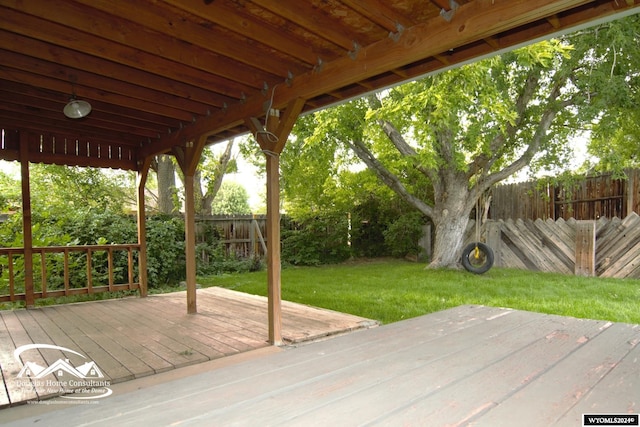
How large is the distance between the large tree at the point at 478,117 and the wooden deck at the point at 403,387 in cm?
316

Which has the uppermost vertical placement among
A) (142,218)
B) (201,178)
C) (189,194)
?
(201,178)

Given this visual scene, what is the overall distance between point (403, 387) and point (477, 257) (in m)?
5.64

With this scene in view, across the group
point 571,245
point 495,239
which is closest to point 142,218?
point 495,239

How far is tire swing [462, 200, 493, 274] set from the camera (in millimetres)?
7097

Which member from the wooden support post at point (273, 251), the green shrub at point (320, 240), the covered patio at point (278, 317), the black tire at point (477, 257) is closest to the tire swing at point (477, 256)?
the black tire at point (477, 257)

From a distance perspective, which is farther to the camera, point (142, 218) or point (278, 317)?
point (142, 218)

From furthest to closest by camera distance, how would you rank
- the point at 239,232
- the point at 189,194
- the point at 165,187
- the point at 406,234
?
the point at 165,187
the point at 406,234
the point at 239,232
the point at 189,194

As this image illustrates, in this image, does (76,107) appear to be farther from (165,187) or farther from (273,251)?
(165,187)

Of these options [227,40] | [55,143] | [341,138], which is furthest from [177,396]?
[341,138]

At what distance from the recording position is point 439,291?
18.8ft

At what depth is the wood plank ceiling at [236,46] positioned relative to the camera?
2.18 meters

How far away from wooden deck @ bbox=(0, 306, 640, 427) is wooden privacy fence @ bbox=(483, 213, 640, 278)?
162 inches

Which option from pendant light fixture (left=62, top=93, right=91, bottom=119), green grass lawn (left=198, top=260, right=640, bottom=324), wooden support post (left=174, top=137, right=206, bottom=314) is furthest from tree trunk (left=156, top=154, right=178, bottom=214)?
pendant light fixture (left=62, top=93, right=91, bottom=119)

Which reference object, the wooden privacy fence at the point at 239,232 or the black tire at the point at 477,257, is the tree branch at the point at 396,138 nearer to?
the black tire at the point at 477,257
